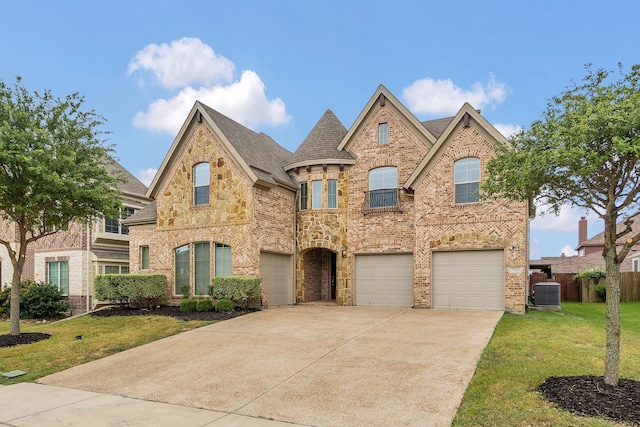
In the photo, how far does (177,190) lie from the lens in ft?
62.6

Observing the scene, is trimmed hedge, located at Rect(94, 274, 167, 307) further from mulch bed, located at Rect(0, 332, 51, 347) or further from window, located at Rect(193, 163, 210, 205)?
mulch bed, located at Rect(0, 332, 51, 347)

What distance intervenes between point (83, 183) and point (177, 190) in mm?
5535

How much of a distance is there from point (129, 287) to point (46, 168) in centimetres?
740

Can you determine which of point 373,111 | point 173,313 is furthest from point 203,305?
point 373,111

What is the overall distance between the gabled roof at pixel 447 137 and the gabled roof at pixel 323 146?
309cm

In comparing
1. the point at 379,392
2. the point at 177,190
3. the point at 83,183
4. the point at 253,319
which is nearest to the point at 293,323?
the point at 253,319

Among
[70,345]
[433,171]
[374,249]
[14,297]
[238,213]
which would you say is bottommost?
[70,345]

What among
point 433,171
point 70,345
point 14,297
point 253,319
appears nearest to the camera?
point 70,345

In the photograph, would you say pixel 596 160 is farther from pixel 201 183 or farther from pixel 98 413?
pixel 201 183

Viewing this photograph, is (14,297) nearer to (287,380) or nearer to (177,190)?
(177,190)

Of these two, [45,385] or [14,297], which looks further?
[14,297]

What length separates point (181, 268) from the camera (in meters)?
18.9

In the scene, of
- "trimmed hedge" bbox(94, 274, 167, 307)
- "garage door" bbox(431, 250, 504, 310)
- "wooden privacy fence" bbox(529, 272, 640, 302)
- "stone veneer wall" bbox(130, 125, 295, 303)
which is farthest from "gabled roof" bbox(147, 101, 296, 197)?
"wooden privacy fence" bbox(529, 272, 640, 302)

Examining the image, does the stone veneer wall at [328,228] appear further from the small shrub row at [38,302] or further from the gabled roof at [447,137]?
the small shrub row at [38,302]
